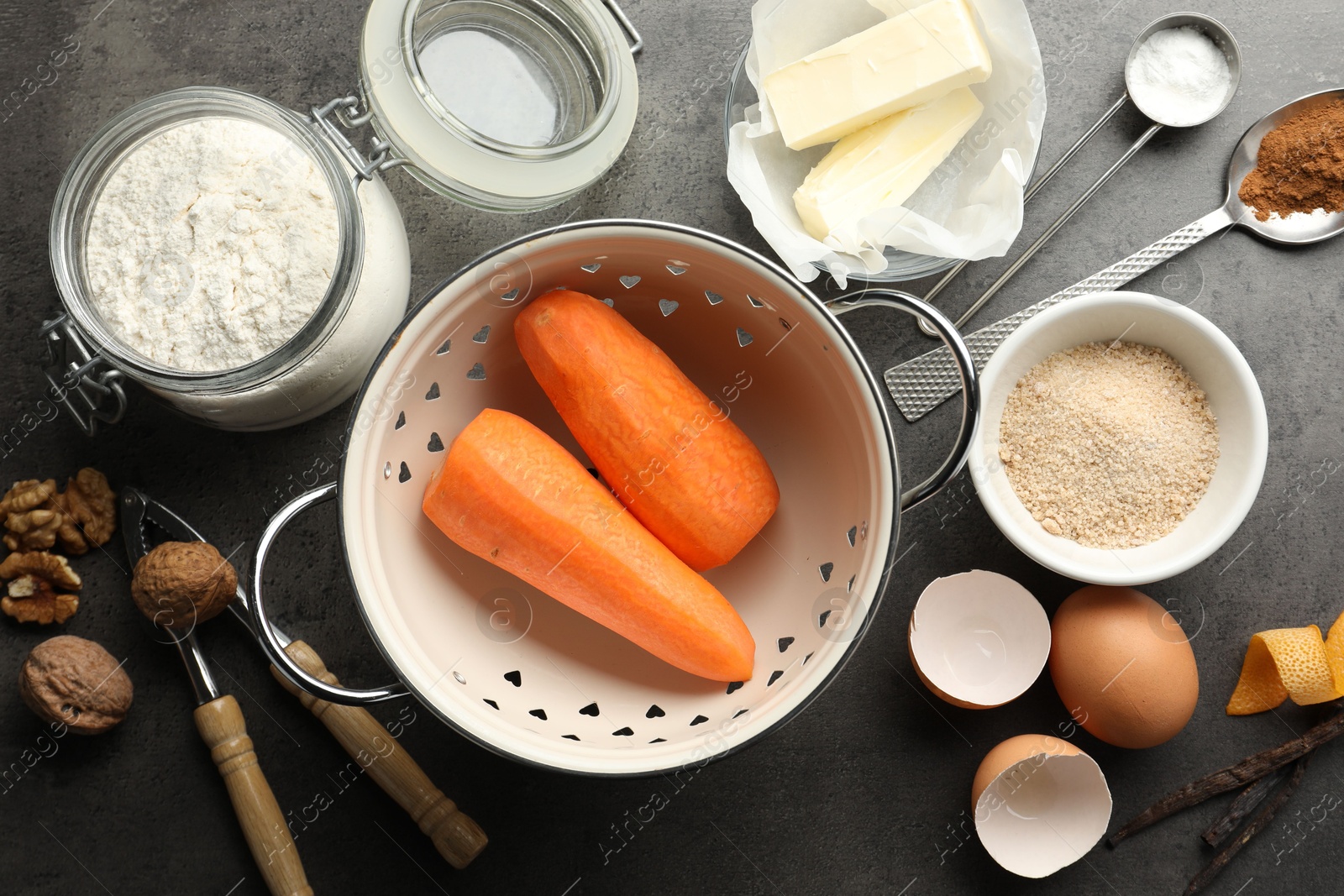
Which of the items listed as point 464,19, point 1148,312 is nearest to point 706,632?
point 1148,312

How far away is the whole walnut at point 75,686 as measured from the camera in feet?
3.10

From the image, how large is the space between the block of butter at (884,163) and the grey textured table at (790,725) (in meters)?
0.13

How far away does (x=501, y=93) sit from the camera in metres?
0.97

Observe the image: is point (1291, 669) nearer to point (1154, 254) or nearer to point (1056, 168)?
point (1154, 254)

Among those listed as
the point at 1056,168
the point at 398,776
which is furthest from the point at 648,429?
the point at 1056,168

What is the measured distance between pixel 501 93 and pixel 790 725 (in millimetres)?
879

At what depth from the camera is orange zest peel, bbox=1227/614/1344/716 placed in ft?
3.32

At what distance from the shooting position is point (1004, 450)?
3.27ft

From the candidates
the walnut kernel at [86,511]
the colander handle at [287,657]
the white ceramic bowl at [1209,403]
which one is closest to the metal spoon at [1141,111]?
the white ceramic bowl at [1209,403]

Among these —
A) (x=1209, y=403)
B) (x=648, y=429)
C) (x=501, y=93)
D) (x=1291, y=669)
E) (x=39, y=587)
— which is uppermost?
(x=501, y=93)

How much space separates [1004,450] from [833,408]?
28cm

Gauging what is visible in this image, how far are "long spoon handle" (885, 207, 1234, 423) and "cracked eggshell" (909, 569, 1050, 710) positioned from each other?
0.76ft

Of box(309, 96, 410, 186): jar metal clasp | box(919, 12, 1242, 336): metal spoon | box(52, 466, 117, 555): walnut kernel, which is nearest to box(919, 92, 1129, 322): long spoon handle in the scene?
box(919, 12, 1242, 336): metal spoon

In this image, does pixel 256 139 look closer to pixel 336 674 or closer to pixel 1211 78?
pixel 336 674
